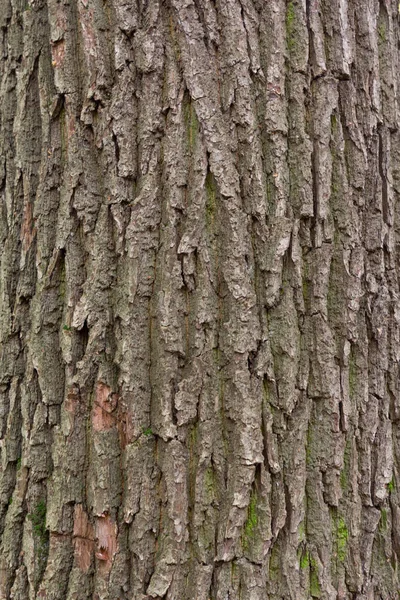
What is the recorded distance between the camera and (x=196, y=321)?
1.50m

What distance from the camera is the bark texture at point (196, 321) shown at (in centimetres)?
147

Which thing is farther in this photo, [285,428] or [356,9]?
[356,9]

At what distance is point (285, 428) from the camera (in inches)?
60.1

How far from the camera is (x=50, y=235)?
161 centimetres

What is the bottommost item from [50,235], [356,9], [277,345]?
[277,345]

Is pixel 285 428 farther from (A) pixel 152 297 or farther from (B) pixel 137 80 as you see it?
(B) pixel 137 80

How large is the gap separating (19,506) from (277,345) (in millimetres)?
849

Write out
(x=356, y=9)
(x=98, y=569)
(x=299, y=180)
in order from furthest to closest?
(x=356, y=9) < (x=299, y=180) < (x=98, y=569)

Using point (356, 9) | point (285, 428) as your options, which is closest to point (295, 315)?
point (285, 428)

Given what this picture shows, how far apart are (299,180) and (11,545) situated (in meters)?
1.30

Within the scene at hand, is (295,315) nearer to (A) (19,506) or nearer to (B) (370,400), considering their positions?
(B) (370,400)

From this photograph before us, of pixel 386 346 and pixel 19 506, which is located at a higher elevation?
pixel 386 346

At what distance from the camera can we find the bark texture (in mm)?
1469

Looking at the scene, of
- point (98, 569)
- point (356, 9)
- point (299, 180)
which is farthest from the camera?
point (356, 9)
